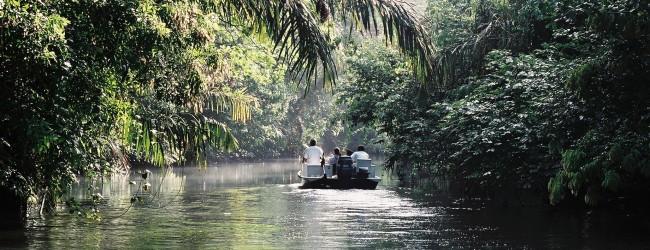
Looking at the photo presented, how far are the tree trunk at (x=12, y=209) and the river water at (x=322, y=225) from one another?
0.30m

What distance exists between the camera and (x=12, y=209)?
17.9 m

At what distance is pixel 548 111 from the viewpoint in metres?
18.6

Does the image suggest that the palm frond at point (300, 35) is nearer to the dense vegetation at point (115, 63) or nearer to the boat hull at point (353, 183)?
the dense vegetation at point (115, 63)

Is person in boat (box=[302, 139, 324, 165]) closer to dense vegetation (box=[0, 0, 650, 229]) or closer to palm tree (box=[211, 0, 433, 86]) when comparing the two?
dense vegetation (box=[0, 0, 650, 229])

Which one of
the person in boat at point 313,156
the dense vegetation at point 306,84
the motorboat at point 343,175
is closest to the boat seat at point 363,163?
the motorboat at point 343,175

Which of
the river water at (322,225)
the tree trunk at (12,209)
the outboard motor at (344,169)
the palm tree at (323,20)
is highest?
the palm tree at (323,20)

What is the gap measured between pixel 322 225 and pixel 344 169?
450 inches

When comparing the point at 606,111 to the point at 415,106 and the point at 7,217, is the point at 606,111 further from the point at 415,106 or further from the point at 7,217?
the point at 415,106

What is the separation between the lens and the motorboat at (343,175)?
30.0 meters

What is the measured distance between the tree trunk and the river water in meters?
0.30

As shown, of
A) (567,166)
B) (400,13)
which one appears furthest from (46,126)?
(567,166)

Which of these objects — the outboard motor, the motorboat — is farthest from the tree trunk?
the motorboat

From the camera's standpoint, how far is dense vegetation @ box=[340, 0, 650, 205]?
14.6 m

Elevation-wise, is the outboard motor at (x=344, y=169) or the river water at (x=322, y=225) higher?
the outboard motor at (x=344, y=169)
